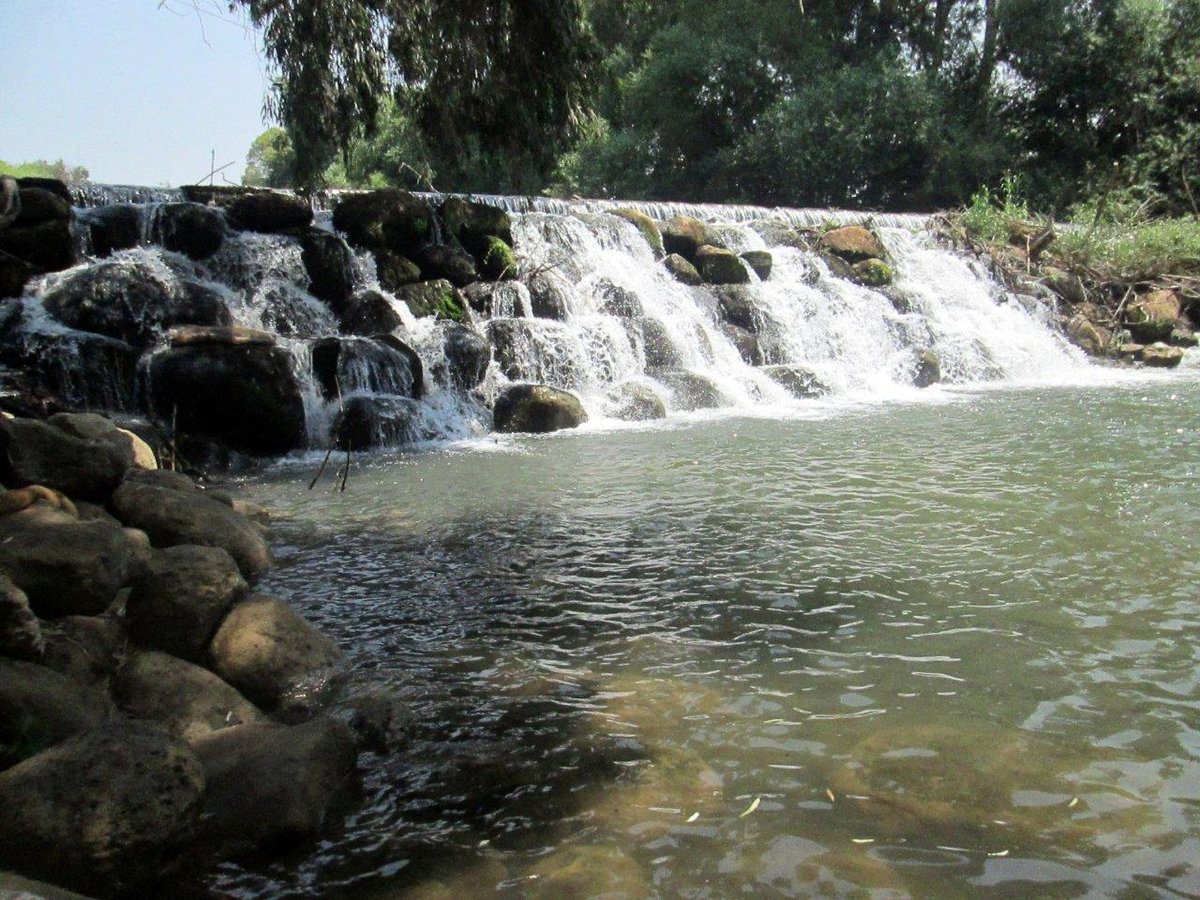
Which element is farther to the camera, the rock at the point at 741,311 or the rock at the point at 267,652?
the rock at the point at 741,311

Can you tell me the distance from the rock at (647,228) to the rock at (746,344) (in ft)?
6.95

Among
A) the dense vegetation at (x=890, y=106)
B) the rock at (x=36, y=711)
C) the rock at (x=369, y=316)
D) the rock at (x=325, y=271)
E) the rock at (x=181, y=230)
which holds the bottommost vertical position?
the rock at (x=36, y=711)

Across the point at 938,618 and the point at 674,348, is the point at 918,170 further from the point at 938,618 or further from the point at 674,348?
the point at 938,618

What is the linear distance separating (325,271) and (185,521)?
26.3 feet

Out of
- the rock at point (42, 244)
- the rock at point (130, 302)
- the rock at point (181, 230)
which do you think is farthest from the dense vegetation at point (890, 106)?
the rock at point (42, 244)

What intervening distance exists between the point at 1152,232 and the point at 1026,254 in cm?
254

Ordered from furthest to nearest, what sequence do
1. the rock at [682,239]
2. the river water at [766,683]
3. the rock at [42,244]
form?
the rock at [682,239] → the rock at [42,244] → the river water at [766,683]

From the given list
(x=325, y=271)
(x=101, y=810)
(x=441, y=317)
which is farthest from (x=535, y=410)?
(x=101, y=810)

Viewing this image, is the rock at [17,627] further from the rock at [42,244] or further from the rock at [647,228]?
the rock at [647,228]

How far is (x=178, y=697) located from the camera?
3643 mm

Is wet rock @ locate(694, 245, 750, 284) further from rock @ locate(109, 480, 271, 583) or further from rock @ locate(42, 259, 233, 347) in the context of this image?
rock @ locate(109, 480, 271, 583)

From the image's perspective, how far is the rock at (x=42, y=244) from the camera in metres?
10.6

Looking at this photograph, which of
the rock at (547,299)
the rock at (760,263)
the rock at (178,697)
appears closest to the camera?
the rock at (178,697)

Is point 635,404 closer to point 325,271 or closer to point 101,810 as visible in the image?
point 325,271
